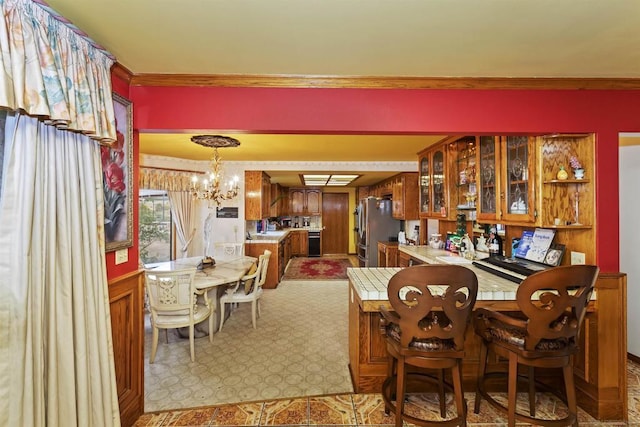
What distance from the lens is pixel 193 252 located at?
5207 millimetres

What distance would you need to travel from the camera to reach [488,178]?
276 cm

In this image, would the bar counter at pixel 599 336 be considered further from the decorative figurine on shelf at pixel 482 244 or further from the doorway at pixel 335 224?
the doorway at pixel 335 224

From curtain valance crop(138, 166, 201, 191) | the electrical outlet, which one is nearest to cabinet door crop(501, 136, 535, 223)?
the electrical outlet

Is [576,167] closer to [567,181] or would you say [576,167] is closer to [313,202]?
[567,181]

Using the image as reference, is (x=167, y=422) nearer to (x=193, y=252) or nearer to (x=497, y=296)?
(x=497, y=296)

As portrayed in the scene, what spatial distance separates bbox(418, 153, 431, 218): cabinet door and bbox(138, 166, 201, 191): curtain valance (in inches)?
152

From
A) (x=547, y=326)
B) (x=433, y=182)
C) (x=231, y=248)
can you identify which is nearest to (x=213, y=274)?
(x=231, y=248)

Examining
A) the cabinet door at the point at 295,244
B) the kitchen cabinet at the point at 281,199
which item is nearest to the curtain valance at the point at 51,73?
the kitchen cabinet at the point at 281,199

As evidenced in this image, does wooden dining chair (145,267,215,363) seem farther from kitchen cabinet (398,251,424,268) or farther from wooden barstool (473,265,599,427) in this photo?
kitchen cabinet (398,251,424,268)

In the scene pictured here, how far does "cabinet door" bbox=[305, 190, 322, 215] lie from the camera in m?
8.65

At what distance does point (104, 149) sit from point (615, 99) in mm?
3425

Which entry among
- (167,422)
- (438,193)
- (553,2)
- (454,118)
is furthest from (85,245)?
(438,193)

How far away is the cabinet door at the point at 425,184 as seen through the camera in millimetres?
4055

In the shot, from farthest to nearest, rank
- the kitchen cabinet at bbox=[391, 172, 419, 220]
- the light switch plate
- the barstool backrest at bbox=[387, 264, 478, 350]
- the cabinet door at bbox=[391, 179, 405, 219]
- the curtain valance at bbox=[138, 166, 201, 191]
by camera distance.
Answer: the cabinet door at bbox=[391, 179, 405, 219]
the kitchen cabinet at bbox=[391, 172, 419, 220]
the curtain valance at bbox=[138, 166, 201, 191]
the light switch plate
the barstool backrest at bbox=[387, 264, 478, 350]
